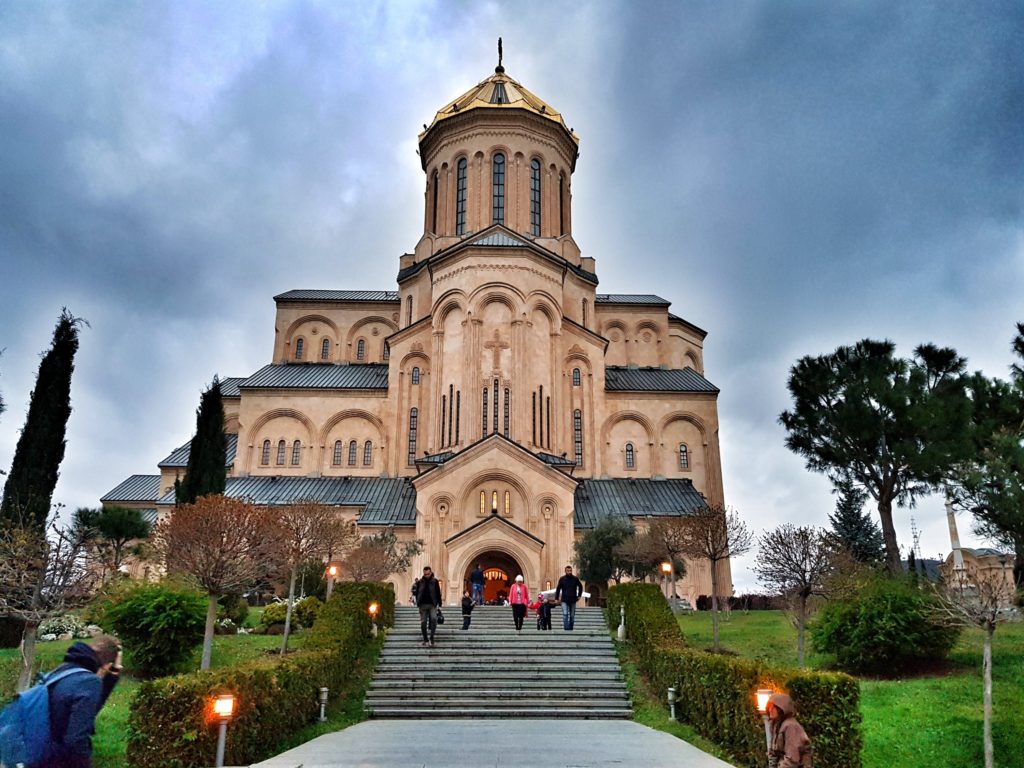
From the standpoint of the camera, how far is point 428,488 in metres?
29.9

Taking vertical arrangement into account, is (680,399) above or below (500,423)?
above

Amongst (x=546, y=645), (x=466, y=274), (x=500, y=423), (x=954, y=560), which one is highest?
(x=466, y=274)

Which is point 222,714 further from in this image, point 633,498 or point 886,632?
point 633,498

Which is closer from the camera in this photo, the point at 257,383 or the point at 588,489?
the point at 588,489

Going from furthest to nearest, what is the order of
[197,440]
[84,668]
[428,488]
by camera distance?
[428,488]
[197,440]
[84,668]

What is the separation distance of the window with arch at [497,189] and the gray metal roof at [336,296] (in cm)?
790

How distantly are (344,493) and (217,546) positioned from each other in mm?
20539

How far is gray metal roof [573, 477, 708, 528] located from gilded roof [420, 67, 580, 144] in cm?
1951

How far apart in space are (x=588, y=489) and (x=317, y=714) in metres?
23.6

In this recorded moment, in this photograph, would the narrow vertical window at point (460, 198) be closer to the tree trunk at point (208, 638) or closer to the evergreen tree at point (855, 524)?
the evergreen tree at point (855, 524)

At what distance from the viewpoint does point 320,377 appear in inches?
1544

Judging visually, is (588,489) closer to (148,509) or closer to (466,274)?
(466,274)

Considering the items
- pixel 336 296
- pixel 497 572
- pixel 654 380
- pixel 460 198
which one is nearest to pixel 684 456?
pixel 654 380

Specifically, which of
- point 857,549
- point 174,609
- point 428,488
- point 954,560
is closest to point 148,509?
point 428,488
